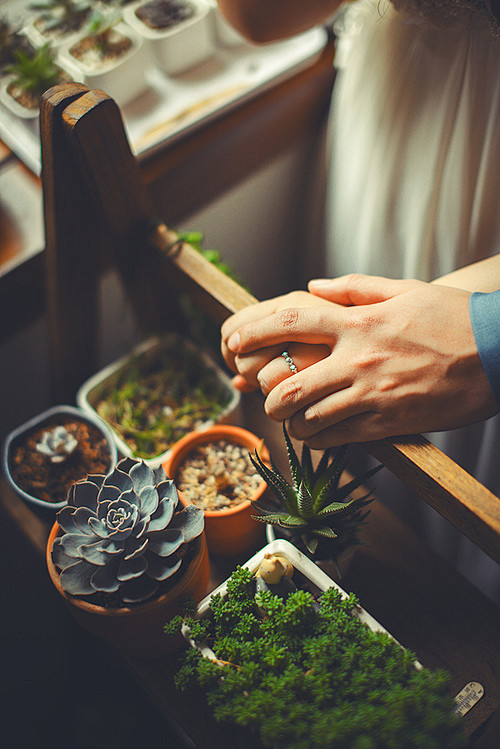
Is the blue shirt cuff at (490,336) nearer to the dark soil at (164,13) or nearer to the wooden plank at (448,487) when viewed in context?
the wooden plank at (448,487)

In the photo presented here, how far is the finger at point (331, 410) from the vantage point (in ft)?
1.74

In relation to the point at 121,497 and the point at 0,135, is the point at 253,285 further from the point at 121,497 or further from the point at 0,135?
the point at 121,497

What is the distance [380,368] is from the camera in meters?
0.53

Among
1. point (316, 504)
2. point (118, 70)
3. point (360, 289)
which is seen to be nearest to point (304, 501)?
point (316, 504)

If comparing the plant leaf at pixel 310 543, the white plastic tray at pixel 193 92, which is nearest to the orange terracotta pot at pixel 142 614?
the plant leaf at pixel 310 543

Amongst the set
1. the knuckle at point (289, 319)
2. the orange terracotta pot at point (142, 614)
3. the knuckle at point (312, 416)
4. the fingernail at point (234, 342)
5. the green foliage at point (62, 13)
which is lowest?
the orange terracotta pot at point (142, 614)

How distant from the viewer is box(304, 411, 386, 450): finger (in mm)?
529

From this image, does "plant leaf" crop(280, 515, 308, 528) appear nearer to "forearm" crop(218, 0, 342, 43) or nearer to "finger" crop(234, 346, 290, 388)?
"finger" crop(234, 346, 290, 388)

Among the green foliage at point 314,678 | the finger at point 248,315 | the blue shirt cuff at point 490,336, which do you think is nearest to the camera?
the green foliage at point 314,678

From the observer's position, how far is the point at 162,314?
3.05 ft

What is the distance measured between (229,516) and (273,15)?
0.63 meters

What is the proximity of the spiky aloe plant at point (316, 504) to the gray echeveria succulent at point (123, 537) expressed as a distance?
0.31 ft

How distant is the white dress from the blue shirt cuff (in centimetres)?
32

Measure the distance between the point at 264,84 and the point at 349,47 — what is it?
0.16 meters
